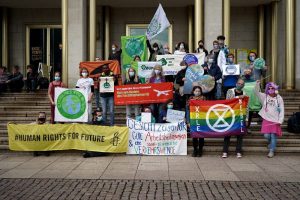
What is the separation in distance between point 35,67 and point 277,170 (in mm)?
14170

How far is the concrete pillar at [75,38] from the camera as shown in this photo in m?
17.3

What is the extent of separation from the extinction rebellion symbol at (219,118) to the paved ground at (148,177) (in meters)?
0.78

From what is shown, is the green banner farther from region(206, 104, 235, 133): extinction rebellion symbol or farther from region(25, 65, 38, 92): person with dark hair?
region(206, 104, 235, 133): extinction rebellion symbol

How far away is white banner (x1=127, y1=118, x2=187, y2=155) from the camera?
11.9m

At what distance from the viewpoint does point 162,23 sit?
15250 mm

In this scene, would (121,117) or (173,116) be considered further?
(121,117)

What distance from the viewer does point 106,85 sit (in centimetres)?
1338

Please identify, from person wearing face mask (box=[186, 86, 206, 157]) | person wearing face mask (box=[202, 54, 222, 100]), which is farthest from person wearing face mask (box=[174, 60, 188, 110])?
person wearing face mask (box=[186, 86, 206, 157])

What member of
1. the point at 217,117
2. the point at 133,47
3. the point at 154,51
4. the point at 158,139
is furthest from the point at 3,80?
the point at 217,117

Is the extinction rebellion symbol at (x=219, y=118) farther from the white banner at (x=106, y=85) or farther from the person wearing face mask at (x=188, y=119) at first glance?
the white banner at (x=106, y=85)

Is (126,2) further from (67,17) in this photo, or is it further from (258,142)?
(258,142)

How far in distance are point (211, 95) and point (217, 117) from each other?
1.37m

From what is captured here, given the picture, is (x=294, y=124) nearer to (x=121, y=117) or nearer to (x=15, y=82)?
(x=121, y=117)

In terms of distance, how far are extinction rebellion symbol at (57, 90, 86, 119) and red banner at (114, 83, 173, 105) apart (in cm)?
105
